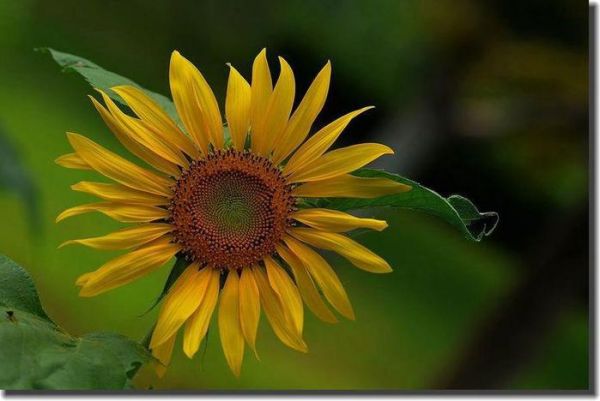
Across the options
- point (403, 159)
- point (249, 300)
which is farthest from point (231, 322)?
point (403, 159)

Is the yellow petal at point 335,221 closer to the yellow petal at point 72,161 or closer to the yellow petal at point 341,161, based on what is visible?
the yellow petal at point 341,161

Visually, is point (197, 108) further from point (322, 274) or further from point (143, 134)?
point (322, 274)

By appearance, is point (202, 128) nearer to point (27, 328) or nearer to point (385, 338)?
point (27, 328)

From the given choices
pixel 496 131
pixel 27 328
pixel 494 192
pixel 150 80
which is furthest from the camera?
pixel 496 131

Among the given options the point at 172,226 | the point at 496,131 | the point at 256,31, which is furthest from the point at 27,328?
the point at 496,131

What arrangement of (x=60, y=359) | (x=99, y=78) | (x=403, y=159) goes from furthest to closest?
(x=403, y=159) < (x=99, y=78) < (x=60, y=359)

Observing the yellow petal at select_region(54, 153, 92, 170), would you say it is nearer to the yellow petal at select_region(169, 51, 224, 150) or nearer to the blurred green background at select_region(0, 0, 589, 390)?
the yellow petal at select_region(169, 51, 224, 150)
